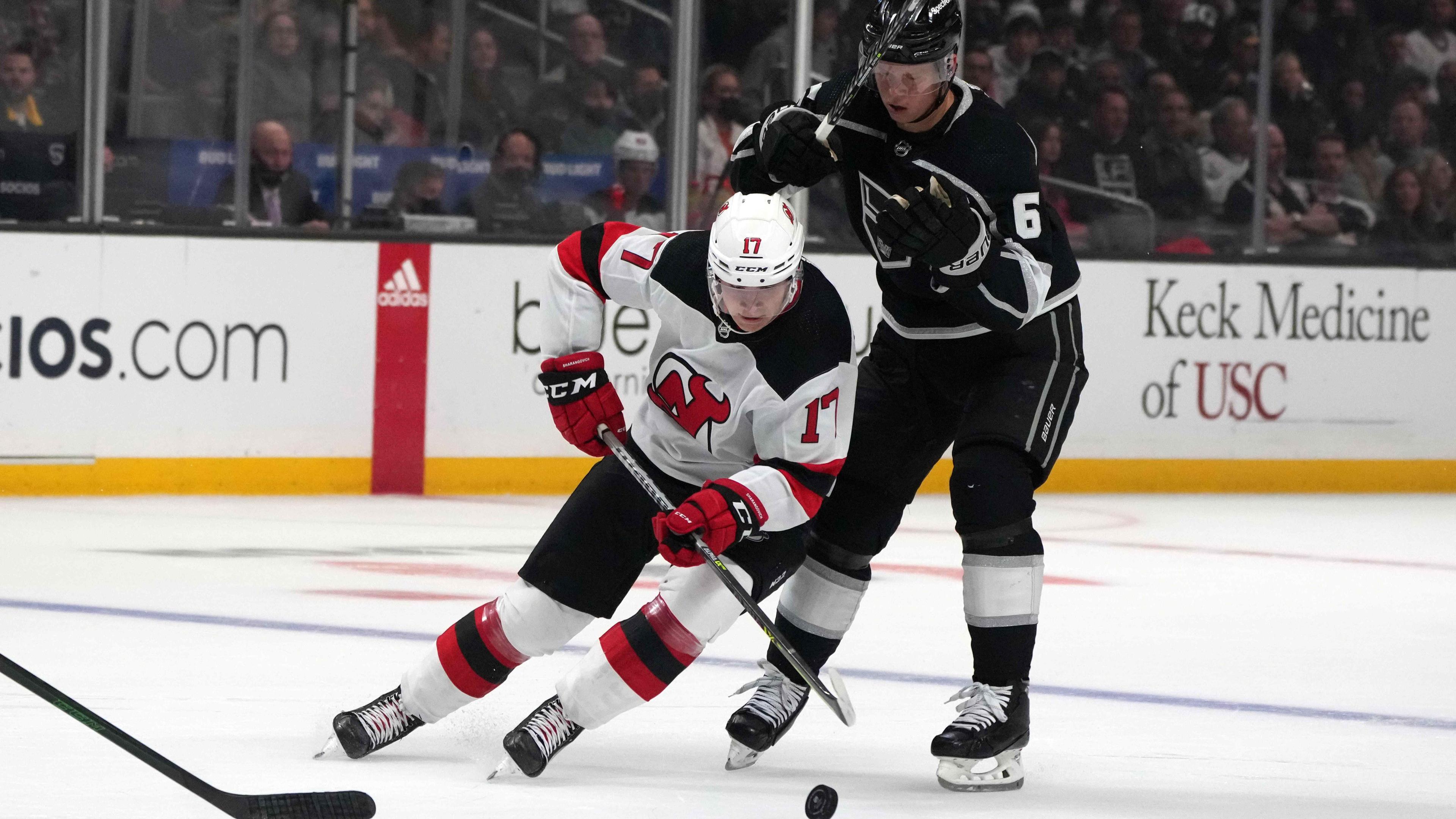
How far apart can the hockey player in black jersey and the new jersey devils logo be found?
12.2 inches

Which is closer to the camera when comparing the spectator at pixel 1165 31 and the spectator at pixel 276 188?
the spectator at pixel 276 188

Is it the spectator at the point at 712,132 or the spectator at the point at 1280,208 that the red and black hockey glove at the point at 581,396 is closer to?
the spectator at the point at 712,132

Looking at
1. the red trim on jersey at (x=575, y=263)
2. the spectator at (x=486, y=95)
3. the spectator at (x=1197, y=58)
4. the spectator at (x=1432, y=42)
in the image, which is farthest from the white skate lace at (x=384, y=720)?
the spectator at (x=1432, y=42)

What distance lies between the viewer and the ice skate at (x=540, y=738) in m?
3.20

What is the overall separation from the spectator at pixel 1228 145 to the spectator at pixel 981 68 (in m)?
1.01

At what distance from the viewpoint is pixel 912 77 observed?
3311mm

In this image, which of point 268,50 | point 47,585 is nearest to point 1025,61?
point 268,50

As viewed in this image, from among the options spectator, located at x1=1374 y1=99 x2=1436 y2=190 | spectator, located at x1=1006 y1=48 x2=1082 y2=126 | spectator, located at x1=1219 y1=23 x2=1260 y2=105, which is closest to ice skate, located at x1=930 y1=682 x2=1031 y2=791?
spectator, located at x1=1006 y1=48 x2=1082 y2=126

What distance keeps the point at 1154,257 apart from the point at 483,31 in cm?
291

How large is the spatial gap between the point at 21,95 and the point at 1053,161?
4.16 m

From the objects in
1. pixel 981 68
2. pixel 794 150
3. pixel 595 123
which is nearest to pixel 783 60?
pixel 595 123

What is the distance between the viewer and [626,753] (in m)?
3.47

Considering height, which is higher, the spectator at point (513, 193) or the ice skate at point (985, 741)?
the spectator at point (513, 193)

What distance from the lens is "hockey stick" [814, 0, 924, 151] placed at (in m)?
3.28
